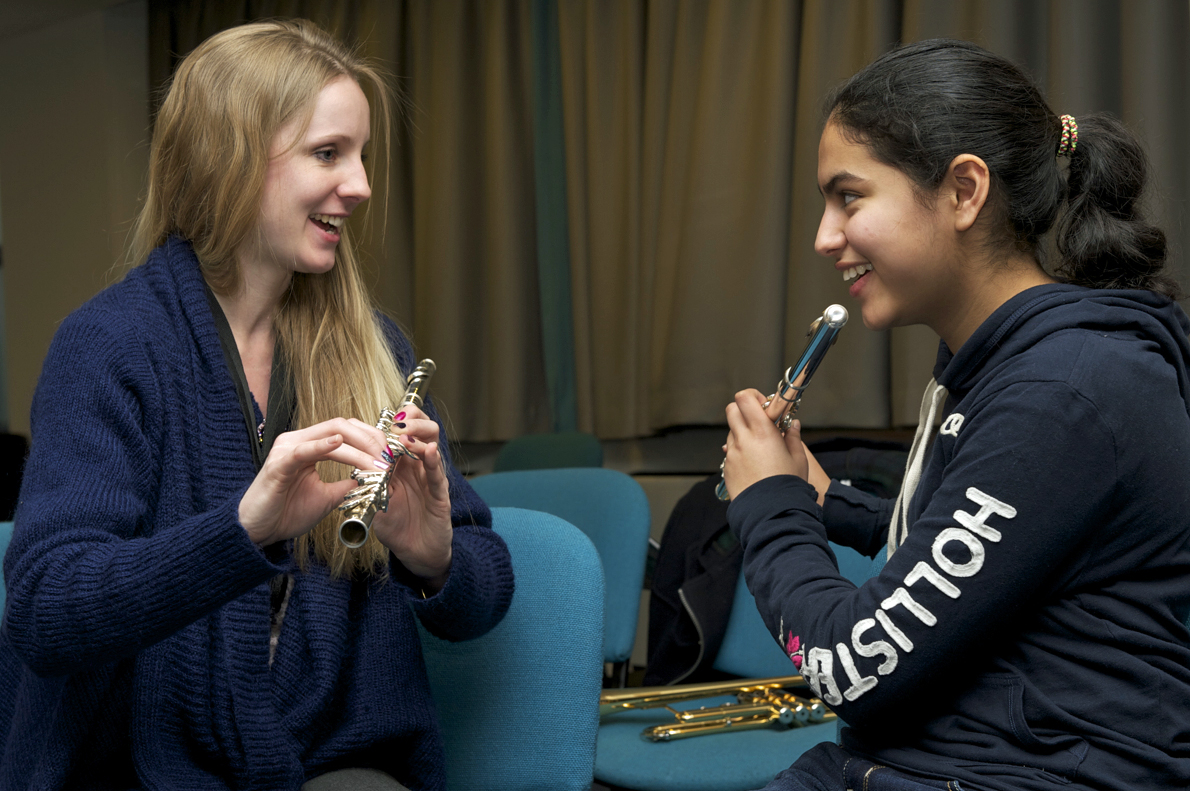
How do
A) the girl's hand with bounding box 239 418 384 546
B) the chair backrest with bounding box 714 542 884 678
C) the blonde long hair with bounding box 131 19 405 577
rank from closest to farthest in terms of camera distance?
the girl's hand with bounding box 239 418 384 546 < the blonde long hair with bounding box 131 19 405 577 < the chair backrest with bounding box 714 542 884 678

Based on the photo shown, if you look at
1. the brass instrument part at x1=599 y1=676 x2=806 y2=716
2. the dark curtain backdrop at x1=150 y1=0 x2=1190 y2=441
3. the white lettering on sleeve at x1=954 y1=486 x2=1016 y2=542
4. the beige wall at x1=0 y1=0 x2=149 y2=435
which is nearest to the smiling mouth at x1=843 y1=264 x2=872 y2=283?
the white lettering on sleeve at x1=954 y1=486 x2=1016 y2=542

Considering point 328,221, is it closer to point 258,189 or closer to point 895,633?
point 258,189

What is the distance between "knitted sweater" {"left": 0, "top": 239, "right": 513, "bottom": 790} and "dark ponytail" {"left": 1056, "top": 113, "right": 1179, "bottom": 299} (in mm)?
668

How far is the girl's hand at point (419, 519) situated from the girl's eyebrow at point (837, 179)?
1.51 ft

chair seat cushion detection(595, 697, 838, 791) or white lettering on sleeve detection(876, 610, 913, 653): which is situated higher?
white lettering on sleeve detection(876, 610, 913, 653)

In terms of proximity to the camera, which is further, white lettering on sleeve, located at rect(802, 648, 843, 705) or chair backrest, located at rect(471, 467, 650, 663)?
chair backrest, located at rect(471, 467, 650, 663)

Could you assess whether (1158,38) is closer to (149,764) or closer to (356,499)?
(356,499)

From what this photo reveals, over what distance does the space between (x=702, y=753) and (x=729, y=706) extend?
181 millimetres

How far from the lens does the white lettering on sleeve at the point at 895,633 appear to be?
77 centimetres

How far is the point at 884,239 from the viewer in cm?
92

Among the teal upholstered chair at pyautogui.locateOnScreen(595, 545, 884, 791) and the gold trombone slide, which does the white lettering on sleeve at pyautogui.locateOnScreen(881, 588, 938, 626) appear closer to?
the teal upholstered chair at pyautogui.locateOnScreen(595, 545, 884, 791)

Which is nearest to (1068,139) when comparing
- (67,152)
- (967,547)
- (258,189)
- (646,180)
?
(967,547)

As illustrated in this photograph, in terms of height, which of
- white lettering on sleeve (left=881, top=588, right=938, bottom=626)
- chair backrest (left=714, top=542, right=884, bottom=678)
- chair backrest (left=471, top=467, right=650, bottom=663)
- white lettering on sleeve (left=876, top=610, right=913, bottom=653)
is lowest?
chair backrest (left=714, top=542, right=884, bottom=678)

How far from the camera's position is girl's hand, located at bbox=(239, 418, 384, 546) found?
85 cm
